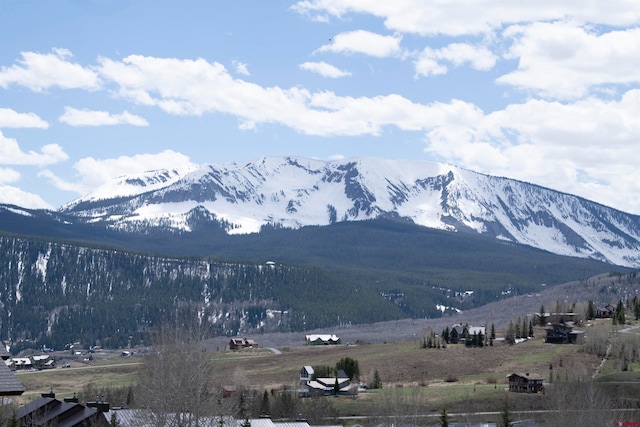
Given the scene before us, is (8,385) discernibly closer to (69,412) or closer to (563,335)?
(69,412)

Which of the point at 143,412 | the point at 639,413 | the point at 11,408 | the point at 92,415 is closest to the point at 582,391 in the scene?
Result: the point at 639,413

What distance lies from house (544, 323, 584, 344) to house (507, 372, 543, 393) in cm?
4621

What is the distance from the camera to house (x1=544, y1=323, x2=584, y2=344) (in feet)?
613

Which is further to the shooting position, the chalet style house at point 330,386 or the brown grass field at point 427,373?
the chalet style house at point 330,386

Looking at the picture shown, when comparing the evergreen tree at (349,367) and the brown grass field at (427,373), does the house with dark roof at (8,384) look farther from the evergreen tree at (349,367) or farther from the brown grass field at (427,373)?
the evergreen tree at (349,367)

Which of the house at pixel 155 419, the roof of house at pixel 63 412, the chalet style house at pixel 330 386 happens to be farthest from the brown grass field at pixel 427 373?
the roof of house at pixel 63 412

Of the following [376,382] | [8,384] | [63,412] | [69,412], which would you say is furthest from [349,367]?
[8,384]

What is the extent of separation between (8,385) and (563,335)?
17065 centimetres

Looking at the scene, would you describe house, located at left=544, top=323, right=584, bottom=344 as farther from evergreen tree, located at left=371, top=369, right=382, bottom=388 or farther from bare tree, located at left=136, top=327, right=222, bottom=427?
bare tree, located at left=136, top=327, right=222, bottom=427

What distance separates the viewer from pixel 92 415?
82.1 metres

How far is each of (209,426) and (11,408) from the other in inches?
462

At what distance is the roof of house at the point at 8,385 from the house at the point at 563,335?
542ft

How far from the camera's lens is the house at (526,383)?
139 metres

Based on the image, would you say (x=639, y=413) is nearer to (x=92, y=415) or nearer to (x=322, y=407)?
(x=322, y=407)
